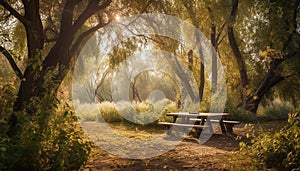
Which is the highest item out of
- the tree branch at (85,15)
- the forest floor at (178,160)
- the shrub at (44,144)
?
the tree branch at (85,15)

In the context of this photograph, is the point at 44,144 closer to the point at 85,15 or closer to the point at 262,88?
the point at 85,15

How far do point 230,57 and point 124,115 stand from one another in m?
8.87

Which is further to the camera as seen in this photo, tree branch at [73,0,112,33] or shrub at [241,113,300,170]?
A: tree branch at [73,0,112,33]

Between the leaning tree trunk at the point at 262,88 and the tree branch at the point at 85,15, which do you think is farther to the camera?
the leaning tree trunk at the point at 262,88

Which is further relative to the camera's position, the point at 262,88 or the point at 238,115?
the point at 262,88

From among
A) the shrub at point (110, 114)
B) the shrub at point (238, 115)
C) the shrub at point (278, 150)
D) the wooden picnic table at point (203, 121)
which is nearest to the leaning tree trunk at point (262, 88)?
the shrub at point (238, 115)

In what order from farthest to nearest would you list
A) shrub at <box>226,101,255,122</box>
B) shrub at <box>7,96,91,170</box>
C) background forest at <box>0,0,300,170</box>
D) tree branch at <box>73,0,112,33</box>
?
shrub at <box>226,101,255,122</box>
tree branch at <box>73,0,112,33</box>
background forest at <box>0,0,300,170</box>
shrub at <box>7,96,91,170</box>

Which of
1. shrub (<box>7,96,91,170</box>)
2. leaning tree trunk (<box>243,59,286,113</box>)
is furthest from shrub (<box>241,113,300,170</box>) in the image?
leaning tree trunk (<box>243,59,286,113</box>)

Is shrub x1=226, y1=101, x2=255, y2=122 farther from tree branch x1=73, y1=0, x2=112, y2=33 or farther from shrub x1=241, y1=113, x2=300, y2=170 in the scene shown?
shrub x1=241, y1=113, x2=300, y2=170

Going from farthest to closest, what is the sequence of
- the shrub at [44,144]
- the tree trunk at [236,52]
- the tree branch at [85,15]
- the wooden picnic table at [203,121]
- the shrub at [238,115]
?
1. the tree trunk at [236,52]
2. the shrub at [238,115]
3. the wooden picnic table at [203,121]
4. the tree branch at [85,15]
5. the shrub at [44,144]

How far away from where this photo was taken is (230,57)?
19.8 m

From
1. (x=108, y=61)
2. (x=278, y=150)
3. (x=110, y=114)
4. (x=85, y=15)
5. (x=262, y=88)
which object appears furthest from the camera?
(x=108, y=61)

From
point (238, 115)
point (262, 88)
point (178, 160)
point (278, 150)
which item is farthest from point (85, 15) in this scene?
point (262, 88)

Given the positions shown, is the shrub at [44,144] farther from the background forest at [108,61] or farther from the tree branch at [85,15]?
the tree branch at [85,15]
